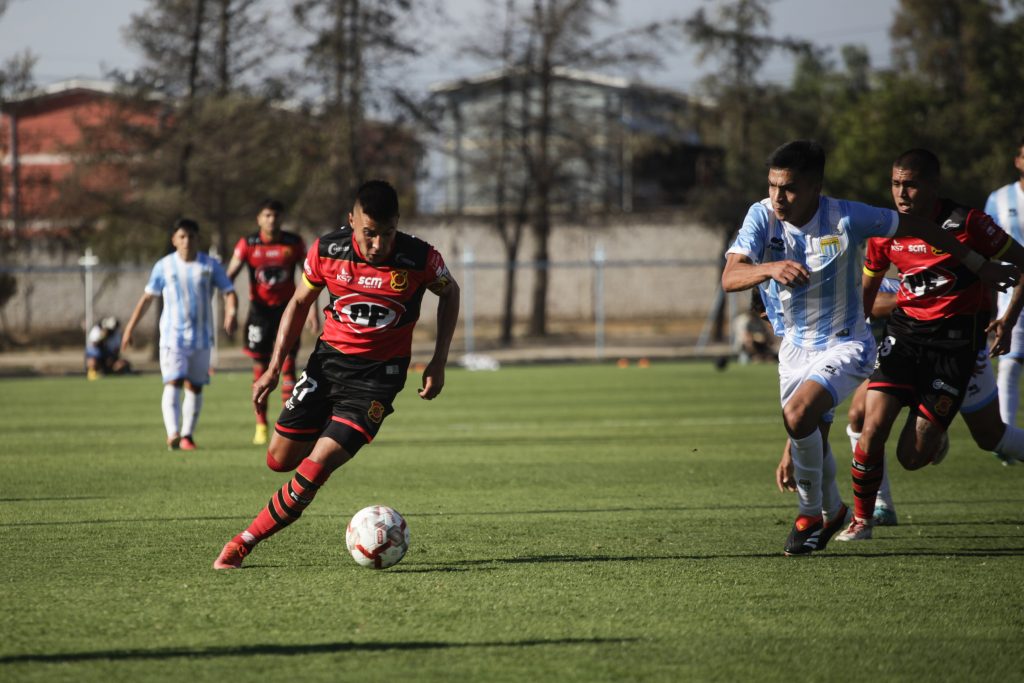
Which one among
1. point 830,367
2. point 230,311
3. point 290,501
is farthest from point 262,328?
point 830,367

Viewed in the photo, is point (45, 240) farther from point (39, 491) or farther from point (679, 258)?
point (39, 491)

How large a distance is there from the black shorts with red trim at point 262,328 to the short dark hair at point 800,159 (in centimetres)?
796

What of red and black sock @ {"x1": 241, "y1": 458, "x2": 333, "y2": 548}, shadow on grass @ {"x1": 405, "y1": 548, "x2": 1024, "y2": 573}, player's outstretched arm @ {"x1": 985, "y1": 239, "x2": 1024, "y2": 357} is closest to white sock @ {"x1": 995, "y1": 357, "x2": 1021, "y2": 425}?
player's outstretched arm @ {"x1": 985, "y1": 239, "x2": 1024, "y2": 357}

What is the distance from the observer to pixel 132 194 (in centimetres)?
2947

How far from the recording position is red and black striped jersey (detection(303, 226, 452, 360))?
6449 mm

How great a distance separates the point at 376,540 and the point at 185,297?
6945 mm

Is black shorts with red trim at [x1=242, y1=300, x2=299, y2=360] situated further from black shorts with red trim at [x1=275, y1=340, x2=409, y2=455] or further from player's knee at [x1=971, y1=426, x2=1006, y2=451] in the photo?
player's knee at [x1=971, y1=426, x2=1006, y2=451]

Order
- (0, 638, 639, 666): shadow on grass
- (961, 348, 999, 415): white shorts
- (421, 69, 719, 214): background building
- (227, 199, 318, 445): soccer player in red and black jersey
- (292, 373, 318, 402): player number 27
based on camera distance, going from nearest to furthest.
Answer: (0, 638, 639, 666): shadow on grass < (292, 373, 318, 402): player number 27 < (961, 348, 999, 415): white shorts < (227, 199, 318, 445): soccer player in red and black jersey < (421, 69, 719, 214): background building

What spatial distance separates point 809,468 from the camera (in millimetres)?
6527

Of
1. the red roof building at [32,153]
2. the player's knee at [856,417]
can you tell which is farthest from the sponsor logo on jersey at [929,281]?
the red roof building at [32,153]

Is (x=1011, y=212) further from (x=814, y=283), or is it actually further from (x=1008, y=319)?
(x=814, y=283)

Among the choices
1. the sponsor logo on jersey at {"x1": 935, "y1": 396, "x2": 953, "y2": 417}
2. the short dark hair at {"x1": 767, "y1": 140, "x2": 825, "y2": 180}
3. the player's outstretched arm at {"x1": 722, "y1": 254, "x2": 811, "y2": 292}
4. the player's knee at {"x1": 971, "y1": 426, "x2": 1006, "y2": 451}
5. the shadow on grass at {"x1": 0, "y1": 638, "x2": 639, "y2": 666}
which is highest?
the short dark hair at {"x1": 767, "y1": 140, "x2": 825, "y2": 180}

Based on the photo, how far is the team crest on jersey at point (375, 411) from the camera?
6.34 m

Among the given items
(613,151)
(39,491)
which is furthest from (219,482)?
(613,151)
